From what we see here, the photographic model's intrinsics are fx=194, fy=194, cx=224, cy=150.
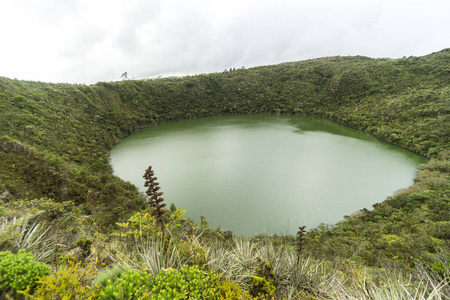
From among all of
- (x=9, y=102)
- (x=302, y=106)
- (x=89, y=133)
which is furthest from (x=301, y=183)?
(x=302, y=106)

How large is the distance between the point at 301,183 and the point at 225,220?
6.44m

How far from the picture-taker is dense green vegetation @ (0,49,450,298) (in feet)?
9.04

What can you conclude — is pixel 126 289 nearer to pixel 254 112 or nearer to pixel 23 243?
pixel 23 243

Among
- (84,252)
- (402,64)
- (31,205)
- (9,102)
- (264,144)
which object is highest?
(402,64)

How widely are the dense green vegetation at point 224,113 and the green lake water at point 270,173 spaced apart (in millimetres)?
1326

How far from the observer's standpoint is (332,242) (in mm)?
7684

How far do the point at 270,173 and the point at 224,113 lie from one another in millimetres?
30885

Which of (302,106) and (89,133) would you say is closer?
(89,133)

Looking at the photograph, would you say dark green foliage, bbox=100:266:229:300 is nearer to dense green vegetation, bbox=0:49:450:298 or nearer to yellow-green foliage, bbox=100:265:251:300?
yellow-green foliage, bbox=100:265:251:300

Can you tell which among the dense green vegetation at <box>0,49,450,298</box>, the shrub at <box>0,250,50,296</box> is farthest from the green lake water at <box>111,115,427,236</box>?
the shrub at <box>0,250,50,296</box>

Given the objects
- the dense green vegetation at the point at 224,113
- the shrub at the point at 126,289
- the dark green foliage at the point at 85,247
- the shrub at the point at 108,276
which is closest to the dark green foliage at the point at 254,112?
the dense green vegetation at the point at 224,113

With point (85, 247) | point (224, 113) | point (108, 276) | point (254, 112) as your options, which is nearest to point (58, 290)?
point (108, 276)

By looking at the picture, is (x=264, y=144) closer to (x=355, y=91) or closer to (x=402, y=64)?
(x=355, y=91)

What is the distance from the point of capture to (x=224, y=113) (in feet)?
144
